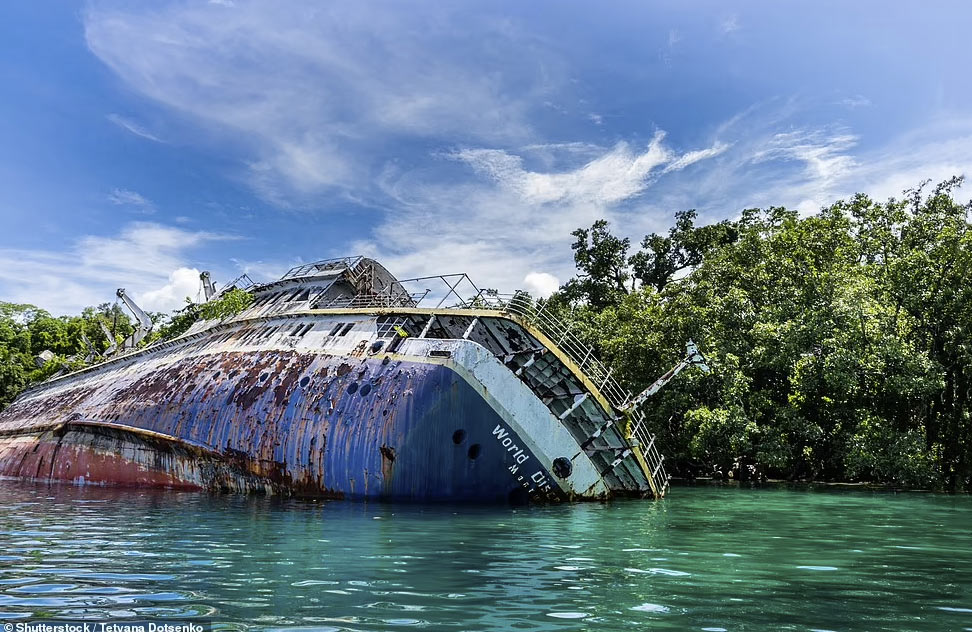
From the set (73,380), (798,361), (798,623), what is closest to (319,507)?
(798,623)

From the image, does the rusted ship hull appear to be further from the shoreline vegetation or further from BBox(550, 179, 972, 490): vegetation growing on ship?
BBox(550, 179, 972, 490): vegetation growing on ship

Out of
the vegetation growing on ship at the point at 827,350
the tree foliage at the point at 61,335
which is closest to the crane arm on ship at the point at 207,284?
the tree foliage at the point at 61,335

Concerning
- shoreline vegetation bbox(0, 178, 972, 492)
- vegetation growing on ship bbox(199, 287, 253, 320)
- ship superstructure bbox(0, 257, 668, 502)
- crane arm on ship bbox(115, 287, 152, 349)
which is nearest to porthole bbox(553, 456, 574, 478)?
ship superstructure bbox(0, 257, 668, 502)

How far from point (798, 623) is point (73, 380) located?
103 feet

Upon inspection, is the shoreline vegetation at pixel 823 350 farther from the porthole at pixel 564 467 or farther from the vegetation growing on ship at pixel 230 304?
the porthole at pixel 564 467

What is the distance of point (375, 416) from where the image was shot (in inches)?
607

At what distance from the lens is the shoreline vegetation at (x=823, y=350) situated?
23.6m

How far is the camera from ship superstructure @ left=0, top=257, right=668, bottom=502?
50.0ft

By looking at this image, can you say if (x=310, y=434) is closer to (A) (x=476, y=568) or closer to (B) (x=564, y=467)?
(B) (x=564, y=467)

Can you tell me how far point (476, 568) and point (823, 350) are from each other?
71.4 feet

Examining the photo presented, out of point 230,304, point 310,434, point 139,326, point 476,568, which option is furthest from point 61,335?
point 476,568

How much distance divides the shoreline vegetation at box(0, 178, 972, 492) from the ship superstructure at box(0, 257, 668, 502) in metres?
6.91

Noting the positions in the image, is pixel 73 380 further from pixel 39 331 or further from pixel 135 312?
pixel 39 331

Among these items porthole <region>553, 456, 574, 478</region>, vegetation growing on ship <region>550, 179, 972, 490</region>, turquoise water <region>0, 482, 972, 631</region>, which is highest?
vegetation growing on ship <region>550, 179, 972, 490</region>
